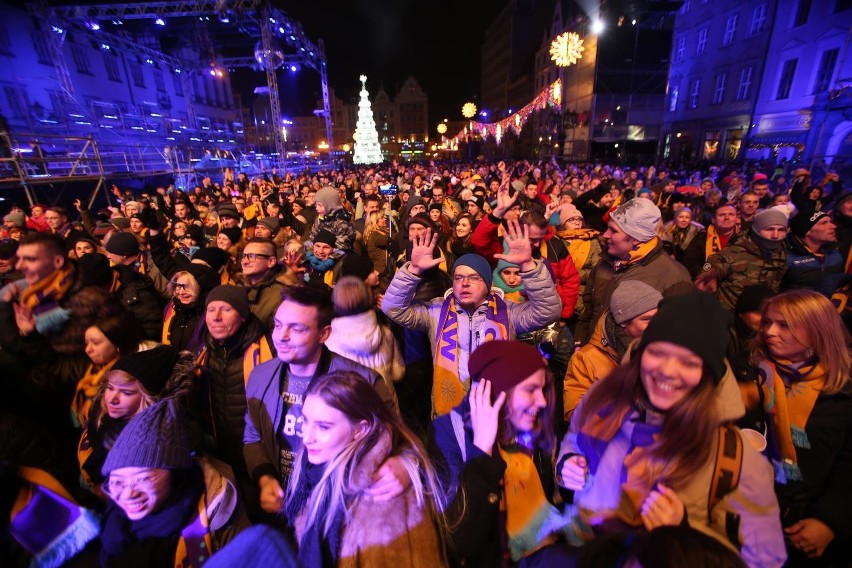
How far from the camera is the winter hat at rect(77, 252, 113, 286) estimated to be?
3452 millimetres

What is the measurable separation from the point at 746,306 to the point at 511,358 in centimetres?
213

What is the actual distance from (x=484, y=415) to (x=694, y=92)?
128ft

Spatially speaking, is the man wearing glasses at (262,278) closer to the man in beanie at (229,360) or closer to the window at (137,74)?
the man in beanie at (229,360)

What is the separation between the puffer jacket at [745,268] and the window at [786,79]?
28.7 m

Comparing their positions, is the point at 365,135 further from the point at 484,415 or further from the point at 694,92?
the point at 484,415

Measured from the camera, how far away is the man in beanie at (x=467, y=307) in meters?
2.52

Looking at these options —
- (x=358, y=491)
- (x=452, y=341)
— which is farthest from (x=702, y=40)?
(x=358, y=491)

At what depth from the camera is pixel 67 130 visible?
2027 centimetres

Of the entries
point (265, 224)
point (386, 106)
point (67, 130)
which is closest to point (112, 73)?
point (67, 130)

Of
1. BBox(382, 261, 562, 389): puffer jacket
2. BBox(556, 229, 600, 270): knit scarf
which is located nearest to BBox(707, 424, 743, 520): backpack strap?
BBox(382, 261, 562, 389): puffer jacket

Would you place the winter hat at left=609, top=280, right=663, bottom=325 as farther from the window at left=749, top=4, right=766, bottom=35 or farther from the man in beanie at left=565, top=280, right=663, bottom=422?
the window at left=749, top=4, right=766, bottom=35

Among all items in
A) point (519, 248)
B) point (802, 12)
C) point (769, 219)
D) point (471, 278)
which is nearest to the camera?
point (519, 248)

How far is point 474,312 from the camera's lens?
106 inches

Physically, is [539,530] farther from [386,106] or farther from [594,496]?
[386,106]
